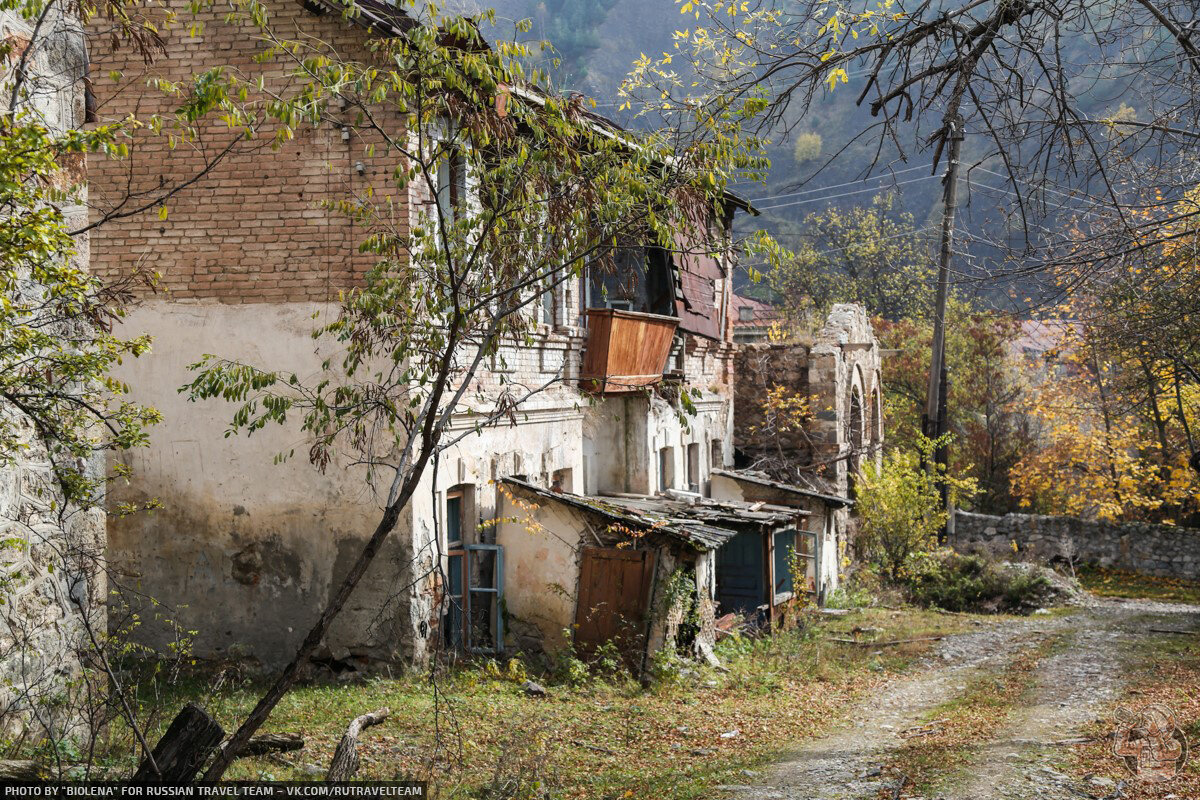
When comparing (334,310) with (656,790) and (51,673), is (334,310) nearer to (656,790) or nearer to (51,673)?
(51,673)

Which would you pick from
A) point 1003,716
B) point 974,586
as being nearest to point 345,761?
point 1003,716

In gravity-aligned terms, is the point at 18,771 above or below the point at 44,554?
below

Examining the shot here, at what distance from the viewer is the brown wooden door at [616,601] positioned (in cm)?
1145

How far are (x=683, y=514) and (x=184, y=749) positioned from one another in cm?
918

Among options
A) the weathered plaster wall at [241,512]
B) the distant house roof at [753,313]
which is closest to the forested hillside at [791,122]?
the distant house roof at [753,313]

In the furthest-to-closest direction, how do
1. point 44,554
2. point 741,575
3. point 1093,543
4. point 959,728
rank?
point 1093,543
point 741,575
point 959,728
point 44,554

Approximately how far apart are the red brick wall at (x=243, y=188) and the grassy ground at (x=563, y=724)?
13.4ft

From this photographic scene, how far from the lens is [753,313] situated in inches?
1831

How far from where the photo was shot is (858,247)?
41406 mm

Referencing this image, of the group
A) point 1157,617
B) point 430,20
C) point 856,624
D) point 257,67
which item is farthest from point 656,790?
point 1157,617

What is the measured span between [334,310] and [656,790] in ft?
18.6

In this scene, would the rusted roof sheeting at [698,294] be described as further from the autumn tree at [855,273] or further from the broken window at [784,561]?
the autumn tree at [855,273]

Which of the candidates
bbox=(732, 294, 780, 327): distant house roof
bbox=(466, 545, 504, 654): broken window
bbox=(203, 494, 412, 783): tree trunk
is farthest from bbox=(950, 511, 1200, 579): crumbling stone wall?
bbox=(203, 494, 412, 783): tree trunk

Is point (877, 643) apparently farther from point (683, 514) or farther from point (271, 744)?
point (271, 744)
